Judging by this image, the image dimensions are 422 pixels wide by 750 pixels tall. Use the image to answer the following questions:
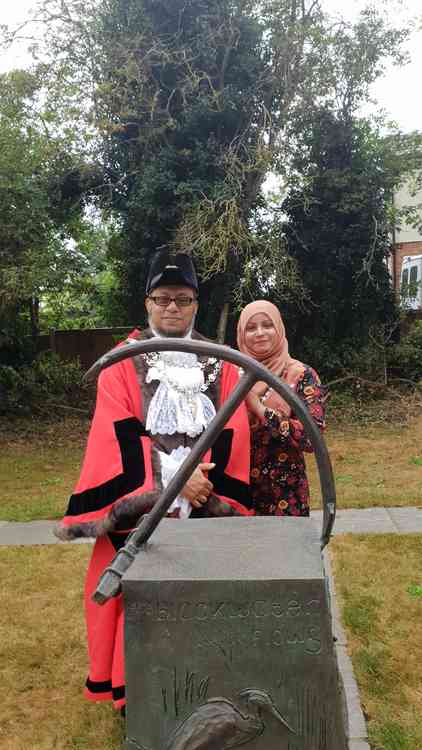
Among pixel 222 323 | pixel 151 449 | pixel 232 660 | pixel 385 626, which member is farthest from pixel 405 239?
pixel 232 660

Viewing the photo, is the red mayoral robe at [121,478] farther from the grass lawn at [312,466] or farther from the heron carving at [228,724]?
the grass lawn at [312,466]

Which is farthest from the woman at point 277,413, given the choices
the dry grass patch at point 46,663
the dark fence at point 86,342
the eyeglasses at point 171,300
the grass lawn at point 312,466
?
the dark fence at point 86,342

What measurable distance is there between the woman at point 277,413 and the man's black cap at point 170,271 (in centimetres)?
32

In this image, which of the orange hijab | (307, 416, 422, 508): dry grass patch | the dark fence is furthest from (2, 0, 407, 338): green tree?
the orange hijab

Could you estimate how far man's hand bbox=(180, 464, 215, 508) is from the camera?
2285 mm

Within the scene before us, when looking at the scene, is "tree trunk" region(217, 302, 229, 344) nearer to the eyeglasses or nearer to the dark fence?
the dark fence

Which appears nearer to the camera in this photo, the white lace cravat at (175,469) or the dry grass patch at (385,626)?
the white lace cravat at (175,469)

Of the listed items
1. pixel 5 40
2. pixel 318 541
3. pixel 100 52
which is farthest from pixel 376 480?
pixel 5 40

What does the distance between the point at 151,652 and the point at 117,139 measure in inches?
404

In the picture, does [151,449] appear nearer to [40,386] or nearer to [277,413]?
[277,413]

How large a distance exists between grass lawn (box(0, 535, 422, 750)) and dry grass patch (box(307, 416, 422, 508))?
51.9 inches

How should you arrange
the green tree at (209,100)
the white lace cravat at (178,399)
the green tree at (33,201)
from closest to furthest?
the white lace cravat at (178,399) < the green tree at (33,201) < the green tree at (209,100)

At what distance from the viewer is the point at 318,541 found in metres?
1.87

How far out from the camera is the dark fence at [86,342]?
1232cm
